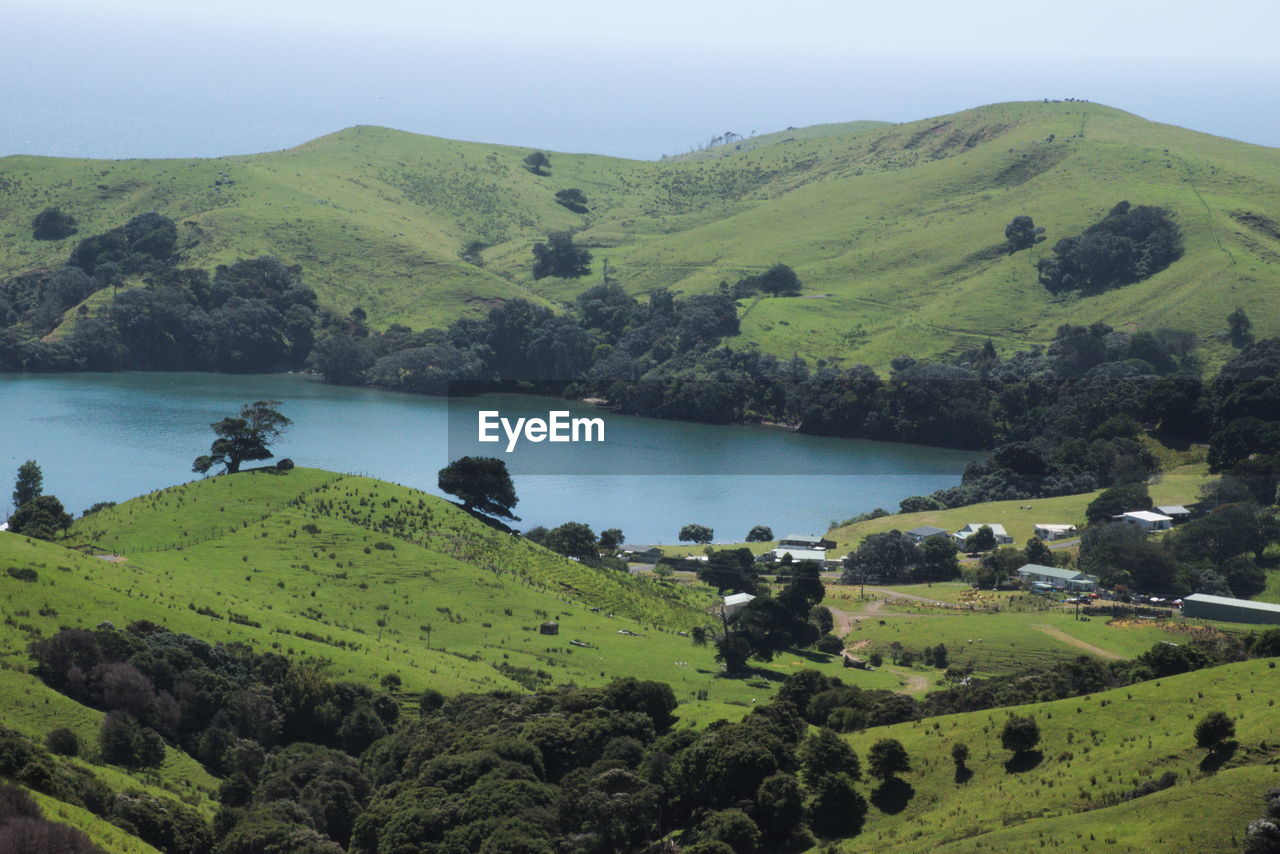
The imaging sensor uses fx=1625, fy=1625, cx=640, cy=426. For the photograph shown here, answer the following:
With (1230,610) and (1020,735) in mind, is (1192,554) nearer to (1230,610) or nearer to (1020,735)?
(1230,610)

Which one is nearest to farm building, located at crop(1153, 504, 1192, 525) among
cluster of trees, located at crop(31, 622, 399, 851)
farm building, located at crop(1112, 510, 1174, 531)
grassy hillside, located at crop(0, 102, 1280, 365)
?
farm building, located at crop(1112, 510, 1174, 531)

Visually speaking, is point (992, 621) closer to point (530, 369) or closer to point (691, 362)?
point (691, 362)

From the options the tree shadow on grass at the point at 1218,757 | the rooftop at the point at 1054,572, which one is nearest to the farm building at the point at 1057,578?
the rooftop at the point at 1054,572

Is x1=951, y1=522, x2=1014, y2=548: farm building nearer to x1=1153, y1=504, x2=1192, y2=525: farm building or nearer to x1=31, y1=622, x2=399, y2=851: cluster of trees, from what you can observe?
x1=1153, y1=504, x2=1192, y2=525: farm building

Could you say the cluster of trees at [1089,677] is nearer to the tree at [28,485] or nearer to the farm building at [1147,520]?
the farm building at [1147,520]

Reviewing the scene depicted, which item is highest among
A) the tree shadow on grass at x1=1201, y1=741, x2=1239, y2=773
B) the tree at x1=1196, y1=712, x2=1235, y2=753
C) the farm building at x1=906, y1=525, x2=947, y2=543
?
the tree at x1=1196, y1=712, x2=1235, y2=753

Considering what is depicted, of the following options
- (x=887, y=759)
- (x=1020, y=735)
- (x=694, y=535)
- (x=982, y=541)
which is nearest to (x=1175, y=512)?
(x=982, y=541)

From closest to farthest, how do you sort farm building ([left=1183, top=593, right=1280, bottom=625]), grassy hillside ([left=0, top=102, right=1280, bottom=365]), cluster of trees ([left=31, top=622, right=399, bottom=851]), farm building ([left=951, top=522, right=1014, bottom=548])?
cluster of trees ([left=31, top=622, right=399, bottom=851]), farm building ([left=1183, top=593, right=1280, bottom=625]), farm building ([left=951, top=522, right=1014, bottom=548]), grassy hillside ([left=0, top=102, right=1280, bottom=365])
